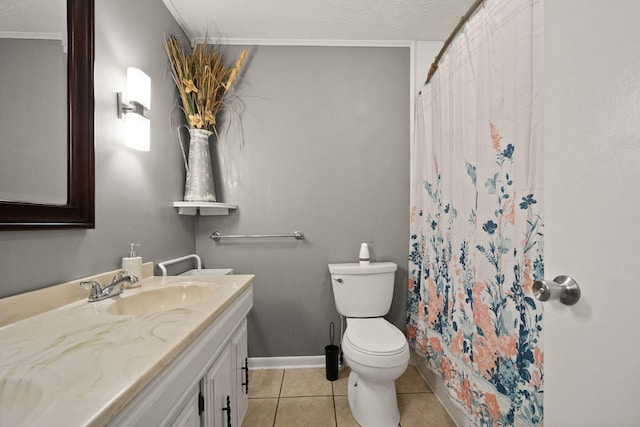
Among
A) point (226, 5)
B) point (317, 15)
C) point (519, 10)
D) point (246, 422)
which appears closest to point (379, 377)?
point (246, 422)

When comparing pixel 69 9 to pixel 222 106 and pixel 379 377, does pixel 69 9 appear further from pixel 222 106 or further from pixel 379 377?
pixel 379 377

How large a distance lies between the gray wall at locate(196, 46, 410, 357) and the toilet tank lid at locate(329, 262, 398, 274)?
141 mm

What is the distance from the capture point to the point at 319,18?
1.83 metres

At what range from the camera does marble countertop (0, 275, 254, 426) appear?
452mm

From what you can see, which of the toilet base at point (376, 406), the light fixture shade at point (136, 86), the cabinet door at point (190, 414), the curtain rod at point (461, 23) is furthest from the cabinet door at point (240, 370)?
the curtain rod at point (461, 23)

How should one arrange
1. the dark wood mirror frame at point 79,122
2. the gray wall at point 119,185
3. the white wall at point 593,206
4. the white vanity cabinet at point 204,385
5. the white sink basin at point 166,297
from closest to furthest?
the white wall at point 593,206 < the white vanity cabinet at point 204,385 < the gray wall at point 119,185 < the dark wood mirror frame at point 79,122 < the white sink basin at point 166,297

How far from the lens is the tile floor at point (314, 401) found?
1.54 m

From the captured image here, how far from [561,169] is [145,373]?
0.90m

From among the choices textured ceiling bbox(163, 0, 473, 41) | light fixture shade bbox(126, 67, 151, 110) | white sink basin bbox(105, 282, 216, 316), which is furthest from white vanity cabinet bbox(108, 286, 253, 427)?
textured ceiling bbox(163, 0, 473, 41)

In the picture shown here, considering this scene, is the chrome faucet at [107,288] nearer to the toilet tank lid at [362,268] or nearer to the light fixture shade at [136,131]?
the light fixture shade at [136,131]

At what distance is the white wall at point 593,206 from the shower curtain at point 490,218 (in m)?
0.36

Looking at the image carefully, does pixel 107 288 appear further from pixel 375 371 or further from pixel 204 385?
pixel 375 371

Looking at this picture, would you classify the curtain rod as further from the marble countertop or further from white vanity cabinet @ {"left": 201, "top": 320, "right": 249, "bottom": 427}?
white vanity cabinet @ {"left": 201, "top": 320, "right": 249, "bottom": 427}

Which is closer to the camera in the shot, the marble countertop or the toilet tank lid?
the marble countertop
